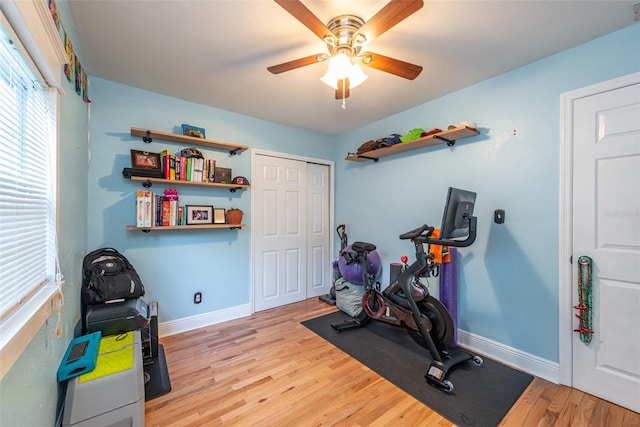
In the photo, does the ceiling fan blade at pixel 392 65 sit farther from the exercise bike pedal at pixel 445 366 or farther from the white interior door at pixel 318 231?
the white interior door at pixel 318 231

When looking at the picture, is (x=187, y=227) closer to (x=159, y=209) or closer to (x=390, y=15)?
(x=159, y=209)

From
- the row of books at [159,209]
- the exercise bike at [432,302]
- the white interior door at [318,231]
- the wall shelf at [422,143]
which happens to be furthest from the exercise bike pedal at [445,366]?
the row of books at [159,209]

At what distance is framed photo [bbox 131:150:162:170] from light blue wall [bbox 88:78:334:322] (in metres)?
0.13

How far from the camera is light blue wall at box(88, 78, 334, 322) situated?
7.59ft

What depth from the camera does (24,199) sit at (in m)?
1.01

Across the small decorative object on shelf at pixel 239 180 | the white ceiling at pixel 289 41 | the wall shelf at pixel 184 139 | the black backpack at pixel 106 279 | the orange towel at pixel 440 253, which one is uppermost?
the white ceiling at pixel 289 41

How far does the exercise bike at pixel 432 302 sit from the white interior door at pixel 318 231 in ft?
4.90

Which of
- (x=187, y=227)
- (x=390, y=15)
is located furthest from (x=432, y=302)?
(x=187, y=227)

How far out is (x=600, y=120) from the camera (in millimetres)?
1738

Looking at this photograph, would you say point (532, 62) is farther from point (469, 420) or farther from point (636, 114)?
point (469, 420)

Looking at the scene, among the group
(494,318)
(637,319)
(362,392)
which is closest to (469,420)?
(362,392)

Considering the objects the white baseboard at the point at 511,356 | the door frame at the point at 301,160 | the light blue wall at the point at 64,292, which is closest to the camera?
the light blue wall at the point at 64,292

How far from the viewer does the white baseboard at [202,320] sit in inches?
103

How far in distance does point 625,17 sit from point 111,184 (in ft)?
13.1
